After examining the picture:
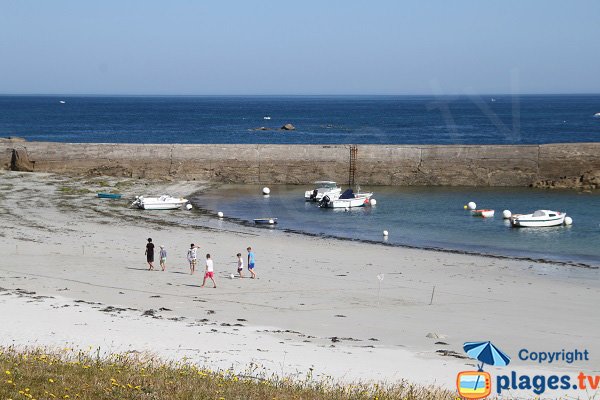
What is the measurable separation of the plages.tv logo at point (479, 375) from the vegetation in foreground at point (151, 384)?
263 millimetres

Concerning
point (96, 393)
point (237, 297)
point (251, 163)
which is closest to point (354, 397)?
point (96, 393)

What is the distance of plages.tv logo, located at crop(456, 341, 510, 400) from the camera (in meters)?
11.1

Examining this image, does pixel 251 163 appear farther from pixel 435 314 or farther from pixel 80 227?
pixel 435 314

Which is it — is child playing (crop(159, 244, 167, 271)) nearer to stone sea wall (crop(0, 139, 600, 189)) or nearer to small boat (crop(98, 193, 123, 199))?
small boat (crop(98, 193, 123, 199))

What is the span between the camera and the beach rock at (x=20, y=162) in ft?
168

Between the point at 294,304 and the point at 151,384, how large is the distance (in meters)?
7.90

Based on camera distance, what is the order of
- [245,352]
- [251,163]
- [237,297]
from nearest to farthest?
[245,352] < [237,297] < [251,163]

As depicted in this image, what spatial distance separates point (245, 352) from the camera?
14.4 m

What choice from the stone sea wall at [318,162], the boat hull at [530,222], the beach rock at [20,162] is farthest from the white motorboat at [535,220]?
the beach rock at [20,162]

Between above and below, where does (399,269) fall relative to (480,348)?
below

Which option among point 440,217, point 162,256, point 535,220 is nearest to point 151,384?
point 162,256

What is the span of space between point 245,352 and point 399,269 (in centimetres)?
1110

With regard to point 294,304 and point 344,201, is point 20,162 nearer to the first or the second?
point 344,201

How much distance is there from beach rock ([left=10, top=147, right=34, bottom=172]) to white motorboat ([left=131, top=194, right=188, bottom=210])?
1537cm
